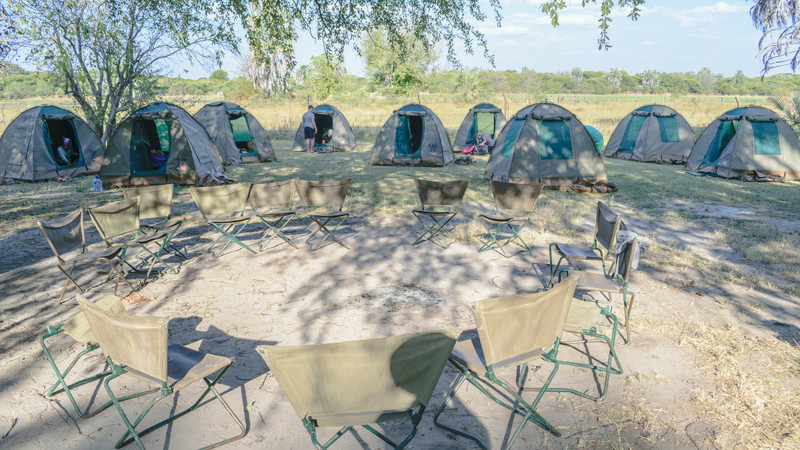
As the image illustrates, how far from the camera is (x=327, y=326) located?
178 inches

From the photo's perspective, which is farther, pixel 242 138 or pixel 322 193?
pixel 242 138

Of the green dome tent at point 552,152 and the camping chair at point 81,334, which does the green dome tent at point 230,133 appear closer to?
the green dome tent at point 552,152

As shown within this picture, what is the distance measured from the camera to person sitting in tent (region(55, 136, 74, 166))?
1337 centimetres

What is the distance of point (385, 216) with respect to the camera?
8.81 metres

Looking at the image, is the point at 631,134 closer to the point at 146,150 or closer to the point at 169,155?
the point at 169,155

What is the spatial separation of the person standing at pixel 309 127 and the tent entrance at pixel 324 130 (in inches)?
21.4

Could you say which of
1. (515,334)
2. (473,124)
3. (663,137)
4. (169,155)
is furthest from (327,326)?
(663,137)

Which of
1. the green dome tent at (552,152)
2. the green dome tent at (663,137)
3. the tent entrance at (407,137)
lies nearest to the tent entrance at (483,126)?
the tent entrance at (407,137)

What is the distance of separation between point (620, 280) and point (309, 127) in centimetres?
1509

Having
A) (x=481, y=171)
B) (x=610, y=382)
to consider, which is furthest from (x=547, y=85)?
(x=610, y=382)

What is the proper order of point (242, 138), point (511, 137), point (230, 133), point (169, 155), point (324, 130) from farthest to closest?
1. point (324, 130)
2. point (242, 138)
3. point (230, 133)
4. point (169, 155)
5. point (511, 137)

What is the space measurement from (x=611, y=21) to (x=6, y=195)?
13103mm

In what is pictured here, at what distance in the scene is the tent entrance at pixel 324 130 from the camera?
1920cm

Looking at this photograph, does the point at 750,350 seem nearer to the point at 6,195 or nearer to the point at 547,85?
the point at 6,195
